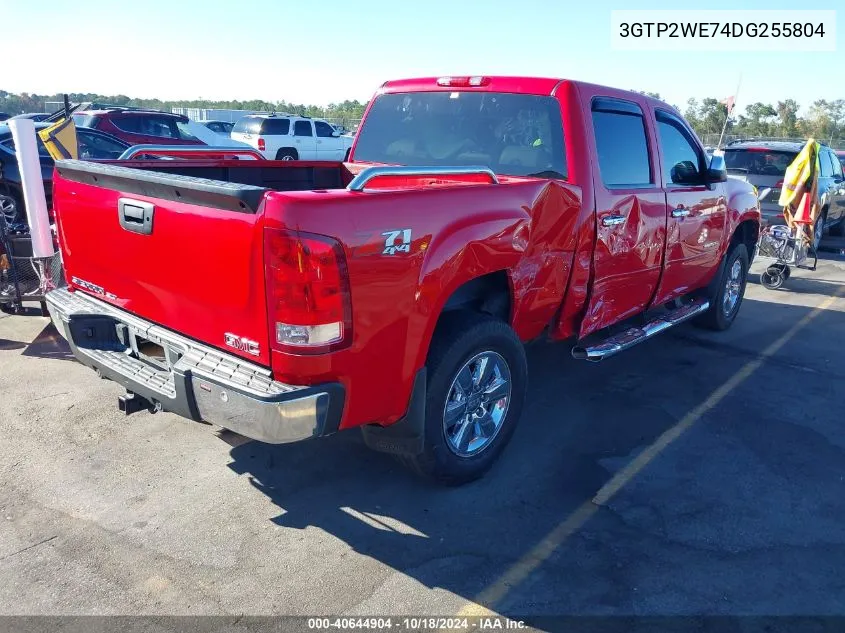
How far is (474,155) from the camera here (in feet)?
15.0

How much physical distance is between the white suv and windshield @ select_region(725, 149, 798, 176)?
1366 centimetres

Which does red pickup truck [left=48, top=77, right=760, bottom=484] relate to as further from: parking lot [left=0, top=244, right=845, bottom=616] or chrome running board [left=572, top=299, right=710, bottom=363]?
parking lot [left=0, top=244, right=845, bottom=616]

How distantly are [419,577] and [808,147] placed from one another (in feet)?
28.9

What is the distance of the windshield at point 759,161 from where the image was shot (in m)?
11.5

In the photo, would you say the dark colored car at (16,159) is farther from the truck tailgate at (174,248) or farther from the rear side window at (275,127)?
the rear side window at (275,127)

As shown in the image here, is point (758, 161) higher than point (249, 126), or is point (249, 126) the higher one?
point (249, 126)

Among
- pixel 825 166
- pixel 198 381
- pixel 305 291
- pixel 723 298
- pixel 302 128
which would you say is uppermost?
pixel 302 128

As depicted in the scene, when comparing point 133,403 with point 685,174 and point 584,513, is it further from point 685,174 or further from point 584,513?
point 685,174

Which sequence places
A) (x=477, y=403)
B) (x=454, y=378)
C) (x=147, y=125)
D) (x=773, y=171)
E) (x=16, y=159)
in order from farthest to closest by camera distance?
(x=147, y=125), (x=773, y=171), (x=16, y=159), (x=477, y=403), (x=454, y=378)

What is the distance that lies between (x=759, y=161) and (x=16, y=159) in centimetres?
1137

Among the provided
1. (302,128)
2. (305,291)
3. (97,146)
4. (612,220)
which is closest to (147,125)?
(97,146)

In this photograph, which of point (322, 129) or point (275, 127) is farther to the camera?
point (322, 129)

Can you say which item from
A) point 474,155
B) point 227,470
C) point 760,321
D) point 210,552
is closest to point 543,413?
point 474,155

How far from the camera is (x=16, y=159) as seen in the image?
30.9ft
